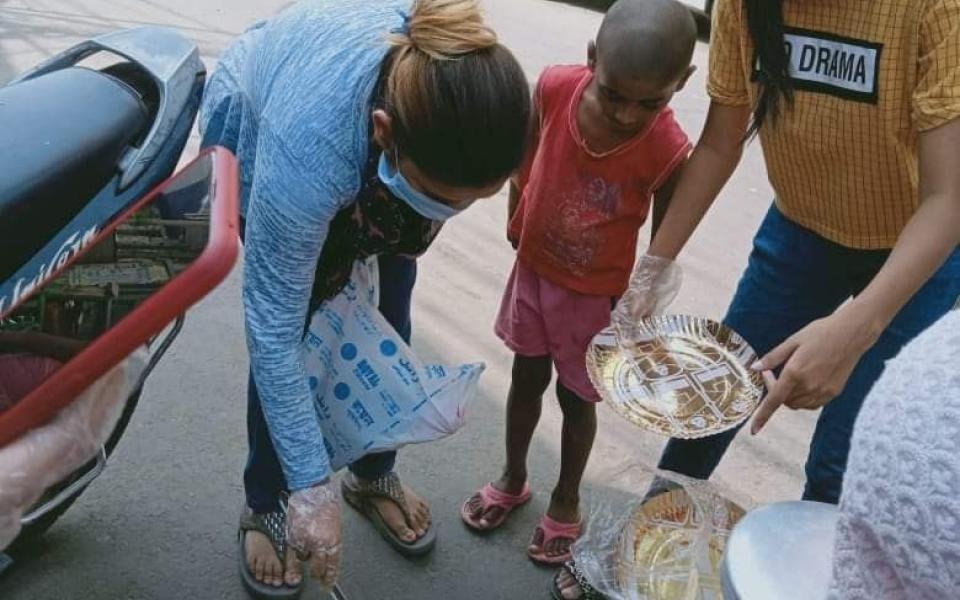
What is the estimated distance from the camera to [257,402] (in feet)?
6.29

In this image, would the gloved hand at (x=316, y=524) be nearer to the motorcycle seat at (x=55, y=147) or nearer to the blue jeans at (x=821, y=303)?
the motorcycle seat at (x=55, y=147)

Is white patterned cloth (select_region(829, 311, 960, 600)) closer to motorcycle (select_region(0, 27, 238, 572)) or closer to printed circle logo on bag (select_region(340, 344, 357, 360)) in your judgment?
motorcycle (select_region(0, 27, 238, 572))

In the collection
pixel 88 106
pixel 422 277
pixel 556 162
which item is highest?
pixel 88 106

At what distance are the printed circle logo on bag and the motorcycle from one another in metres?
0.29

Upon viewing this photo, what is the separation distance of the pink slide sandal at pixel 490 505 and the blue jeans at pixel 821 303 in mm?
539

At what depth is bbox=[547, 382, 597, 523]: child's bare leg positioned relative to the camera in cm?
213

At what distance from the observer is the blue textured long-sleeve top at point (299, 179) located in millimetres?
1424

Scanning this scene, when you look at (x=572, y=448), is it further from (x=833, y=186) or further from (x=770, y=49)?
(x=770, y=49)

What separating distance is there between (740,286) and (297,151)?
933 millimetres

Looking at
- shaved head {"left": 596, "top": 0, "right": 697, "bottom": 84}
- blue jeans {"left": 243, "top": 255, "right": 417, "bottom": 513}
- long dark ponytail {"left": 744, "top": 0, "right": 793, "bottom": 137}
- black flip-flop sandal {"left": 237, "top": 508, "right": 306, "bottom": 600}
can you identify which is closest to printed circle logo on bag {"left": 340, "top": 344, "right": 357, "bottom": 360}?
blue jeans {"left": 243, "top": 255, "right": 417, "bottom": 513}

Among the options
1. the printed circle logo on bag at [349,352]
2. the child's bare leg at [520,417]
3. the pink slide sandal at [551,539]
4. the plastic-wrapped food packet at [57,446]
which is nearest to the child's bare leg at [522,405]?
the child's bare leg at [520,417]

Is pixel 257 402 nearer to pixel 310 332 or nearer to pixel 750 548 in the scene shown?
pixel 310 332

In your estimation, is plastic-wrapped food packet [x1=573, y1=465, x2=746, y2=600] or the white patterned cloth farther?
plastic-wrapped food packet [x1=573, y1=465, x2=746, y2=600]

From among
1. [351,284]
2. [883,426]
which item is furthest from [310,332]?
[883,426]
